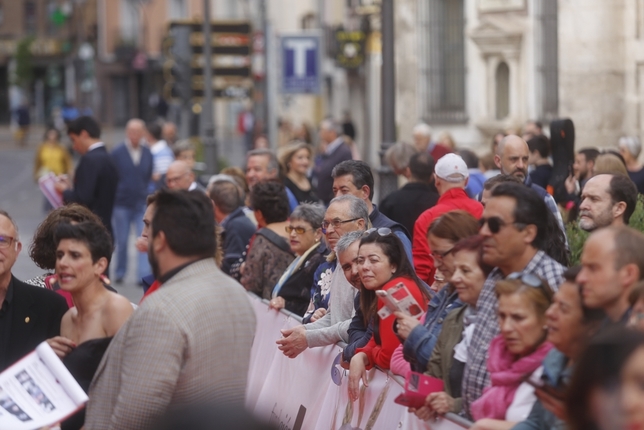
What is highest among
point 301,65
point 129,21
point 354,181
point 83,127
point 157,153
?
point 129,21

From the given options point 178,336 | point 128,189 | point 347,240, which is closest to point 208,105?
point 128,189

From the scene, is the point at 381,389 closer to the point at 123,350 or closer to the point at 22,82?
the point at 123,350

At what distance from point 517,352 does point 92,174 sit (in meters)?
9.16

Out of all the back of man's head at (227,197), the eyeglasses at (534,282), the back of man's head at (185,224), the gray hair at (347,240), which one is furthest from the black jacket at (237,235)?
the back of man's head at (185,224)

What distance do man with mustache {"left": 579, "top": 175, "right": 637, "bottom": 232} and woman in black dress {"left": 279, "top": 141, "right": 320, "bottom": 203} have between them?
5.22m

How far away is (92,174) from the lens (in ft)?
44.2

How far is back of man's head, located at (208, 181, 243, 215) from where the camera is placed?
11031 mm

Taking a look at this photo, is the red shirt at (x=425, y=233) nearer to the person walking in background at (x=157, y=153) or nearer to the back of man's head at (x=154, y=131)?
the person walking in background at (x=157, y=153)

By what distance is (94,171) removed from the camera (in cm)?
1345

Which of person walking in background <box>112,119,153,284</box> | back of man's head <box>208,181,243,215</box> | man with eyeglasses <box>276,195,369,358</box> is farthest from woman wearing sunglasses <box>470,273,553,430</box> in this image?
person walking in background <box>112,119,153,284</box>

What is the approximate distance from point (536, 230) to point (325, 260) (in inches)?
122

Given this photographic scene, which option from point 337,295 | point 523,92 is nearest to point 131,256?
point 523,92

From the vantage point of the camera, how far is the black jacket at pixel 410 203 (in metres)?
10.0

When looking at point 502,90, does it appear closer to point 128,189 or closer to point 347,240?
point 128,189
